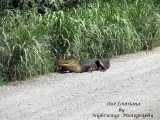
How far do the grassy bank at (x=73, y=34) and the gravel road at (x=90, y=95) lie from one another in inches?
17.8

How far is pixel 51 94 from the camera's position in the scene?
7699mm

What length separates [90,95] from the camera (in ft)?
24.5

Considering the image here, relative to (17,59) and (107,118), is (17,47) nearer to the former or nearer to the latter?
(17,59)

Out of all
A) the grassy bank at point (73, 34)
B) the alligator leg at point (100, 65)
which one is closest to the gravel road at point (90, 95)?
the alligator leg at point (100, 65)

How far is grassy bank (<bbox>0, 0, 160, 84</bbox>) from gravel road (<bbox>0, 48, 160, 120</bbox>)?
17.8 inches

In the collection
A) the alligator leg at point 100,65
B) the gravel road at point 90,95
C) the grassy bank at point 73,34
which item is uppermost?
the grassy bank at point 73,34

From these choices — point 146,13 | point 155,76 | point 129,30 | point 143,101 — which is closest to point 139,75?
point 155,76

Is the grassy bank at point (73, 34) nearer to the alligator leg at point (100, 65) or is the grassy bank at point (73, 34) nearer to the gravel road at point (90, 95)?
the gravel road at point (90, 95)

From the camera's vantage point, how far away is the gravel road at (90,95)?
21.3 ft

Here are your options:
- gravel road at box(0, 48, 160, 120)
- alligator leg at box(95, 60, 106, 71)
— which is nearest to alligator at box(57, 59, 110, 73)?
alligator leg at box(95, 60, 106, 71)

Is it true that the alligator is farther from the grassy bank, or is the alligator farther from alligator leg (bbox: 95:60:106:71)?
the grassy bank

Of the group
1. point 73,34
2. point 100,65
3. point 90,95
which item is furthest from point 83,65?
point 90,95

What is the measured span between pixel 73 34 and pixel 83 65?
2.78 feet

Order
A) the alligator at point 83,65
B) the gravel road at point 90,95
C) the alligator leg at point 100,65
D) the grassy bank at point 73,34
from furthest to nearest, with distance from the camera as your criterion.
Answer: the alligator at point 83,65 → the alligator leg at point 100,65 → the grassy bank at point 73,34 → the gravel road at point 90,95
